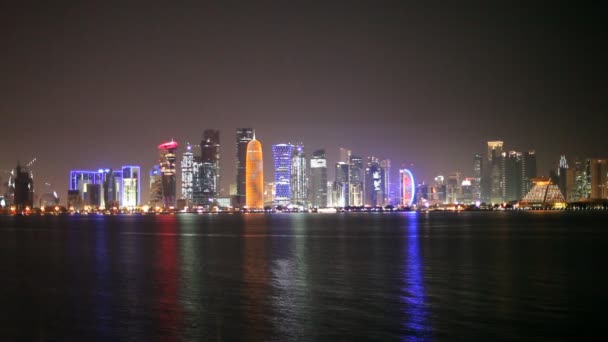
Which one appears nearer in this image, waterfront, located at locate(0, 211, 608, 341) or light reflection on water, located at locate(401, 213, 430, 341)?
light reflection on water, located at locate(401, 213, 430, 341)

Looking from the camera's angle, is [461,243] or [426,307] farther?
[461,243]

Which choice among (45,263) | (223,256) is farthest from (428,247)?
(45,263)

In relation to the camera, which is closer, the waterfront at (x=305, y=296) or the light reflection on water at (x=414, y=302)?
the light reflection on water at (x=414, y=302)

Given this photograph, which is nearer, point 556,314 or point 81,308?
point 556,314

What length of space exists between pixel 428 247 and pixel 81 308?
44.3 m

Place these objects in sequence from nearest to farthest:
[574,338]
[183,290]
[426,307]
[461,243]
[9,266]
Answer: [574,338] → [426,307] → [183,290] → [9,266] → [461,243]

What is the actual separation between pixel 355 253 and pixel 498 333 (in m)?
37.1

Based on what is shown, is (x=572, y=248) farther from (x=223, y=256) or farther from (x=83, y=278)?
(x=83, y=278)

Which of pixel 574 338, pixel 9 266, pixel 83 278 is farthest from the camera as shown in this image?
pixel 9 266

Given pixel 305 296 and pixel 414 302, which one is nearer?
pixel 414 302

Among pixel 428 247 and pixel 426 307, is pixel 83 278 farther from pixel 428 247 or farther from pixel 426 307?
pixel 428 247

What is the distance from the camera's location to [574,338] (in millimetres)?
23844

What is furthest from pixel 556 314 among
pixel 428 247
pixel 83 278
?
pixel 428 247

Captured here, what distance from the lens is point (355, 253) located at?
61.5 m
